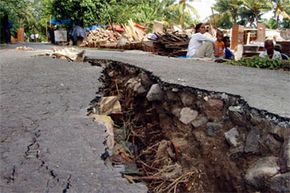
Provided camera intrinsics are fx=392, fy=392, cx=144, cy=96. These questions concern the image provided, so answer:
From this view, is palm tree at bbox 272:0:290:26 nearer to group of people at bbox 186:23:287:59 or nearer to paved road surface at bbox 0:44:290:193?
group of people at bbox 186:23:287:59

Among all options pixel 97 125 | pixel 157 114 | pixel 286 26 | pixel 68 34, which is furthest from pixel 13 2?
pixel 286 26

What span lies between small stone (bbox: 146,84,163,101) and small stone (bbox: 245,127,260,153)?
1.55 m

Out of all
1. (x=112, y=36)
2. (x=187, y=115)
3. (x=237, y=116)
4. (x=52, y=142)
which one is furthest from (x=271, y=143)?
(x=112, y=36)

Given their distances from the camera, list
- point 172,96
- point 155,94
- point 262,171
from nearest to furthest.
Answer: point 262,171 → point 172,96 → point 155,94

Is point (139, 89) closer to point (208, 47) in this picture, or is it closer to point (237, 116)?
point (237, 116)

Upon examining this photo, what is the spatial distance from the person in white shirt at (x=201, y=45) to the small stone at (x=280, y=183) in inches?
252

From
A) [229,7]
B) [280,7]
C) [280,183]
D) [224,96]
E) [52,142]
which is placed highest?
[229,7]

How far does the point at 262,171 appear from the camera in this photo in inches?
110

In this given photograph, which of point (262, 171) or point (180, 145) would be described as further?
point (180, 145)

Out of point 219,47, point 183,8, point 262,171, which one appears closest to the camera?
point 262,171

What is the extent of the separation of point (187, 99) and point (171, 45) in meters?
7.64

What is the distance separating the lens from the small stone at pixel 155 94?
4.55m

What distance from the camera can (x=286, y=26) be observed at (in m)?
40.9

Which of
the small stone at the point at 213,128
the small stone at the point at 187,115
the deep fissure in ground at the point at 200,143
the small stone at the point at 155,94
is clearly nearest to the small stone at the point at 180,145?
the deep fissure in ground at the point at 200,143
